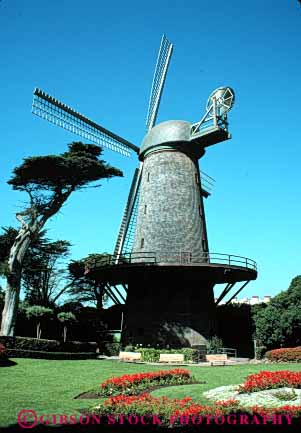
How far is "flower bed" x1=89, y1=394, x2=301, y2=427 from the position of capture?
788cm

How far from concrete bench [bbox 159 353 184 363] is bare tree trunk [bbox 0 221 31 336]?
29.5 feet

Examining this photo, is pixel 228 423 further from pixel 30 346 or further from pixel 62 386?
pixel 30 346

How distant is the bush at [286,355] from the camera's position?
2186 centimetres

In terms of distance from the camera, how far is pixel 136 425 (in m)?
7.57

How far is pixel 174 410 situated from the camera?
336 inches

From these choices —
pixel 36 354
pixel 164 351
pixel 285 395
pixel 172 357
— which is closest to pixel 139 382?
pixel 285 395

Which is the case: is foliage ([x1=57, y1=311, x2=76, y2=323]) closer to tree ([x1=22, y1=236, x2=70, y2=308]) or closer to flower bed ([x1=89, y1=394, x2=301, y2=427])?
tree ([x1=22, y1=236, x2=70, y2=308])

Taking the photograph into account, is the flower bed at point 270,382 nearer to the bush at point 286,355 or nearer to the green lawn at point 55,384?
the green lawn at point 55,384

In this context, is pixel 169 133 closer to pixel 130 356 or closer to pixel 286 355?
pixel 130 356

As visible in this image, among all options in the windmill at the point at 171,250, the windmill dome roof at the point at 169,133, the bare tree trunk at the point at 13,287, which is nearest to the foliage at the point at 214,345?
the windmill at the point at 171,250

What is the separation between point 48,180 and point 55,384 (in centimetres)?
1614

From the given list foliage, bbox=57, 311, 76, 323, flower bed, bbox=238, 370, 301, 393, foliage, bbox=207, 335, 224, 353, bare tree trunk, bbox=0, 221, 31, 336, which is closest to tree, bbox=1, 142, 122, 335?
bare tree trunk, bbox=0, 221, 31, 336

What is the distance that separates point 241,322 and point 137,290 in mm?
8657

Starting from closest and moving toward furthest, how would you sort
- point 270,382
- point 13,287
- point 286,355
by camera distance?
point 270,382 < point 286,355 < point 13,287
